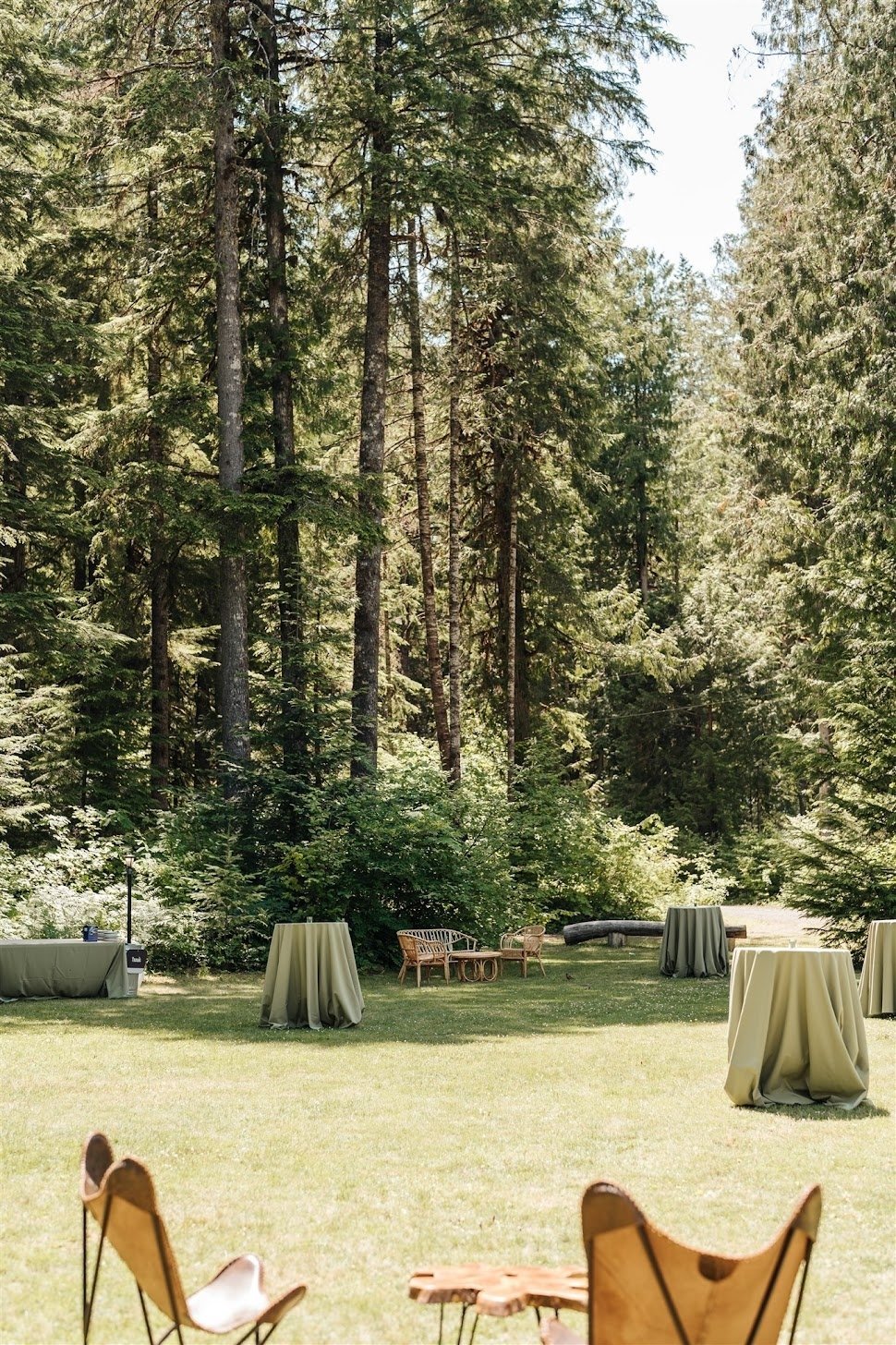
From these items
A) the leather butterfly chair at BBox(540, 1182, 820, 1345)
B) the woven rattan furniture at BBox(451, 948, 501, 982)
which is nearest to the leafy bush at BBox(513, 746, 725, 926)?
the woven rattan furniture at BBox(451, 948, 501, 982)

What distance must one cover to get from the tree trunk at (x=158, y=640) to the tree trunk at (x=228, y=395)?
142 inches

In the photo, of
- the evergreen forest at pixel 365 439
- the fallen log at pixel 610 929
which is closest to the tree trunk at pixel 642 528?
the evergreen forest at pixel 365 439

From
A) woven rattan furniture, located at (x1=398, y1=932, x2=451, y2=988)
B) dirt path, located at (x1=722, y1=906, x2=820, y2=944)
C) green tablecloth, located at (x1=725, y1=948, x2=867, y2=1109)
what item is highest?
green tablecloth, located at (x1=725, y1=948, x2=867, y2=1109)

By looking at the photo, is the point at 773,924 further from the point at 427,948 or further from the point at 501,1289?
the point at 501,1289

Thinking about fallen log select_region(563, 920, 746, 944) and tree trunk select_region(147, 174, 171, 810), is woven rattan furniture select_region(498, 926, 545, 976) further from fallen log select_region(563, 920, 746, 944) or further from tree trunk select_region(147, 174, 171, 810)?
tree trunk select_region(147, 174, 171, 810)

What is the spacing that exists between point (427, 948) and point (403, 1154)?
10.6 metres

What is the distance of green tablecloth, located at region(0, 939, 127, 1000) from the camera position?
51.0 feet

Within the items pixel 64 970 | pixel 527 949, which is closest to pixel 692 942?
pixel 527 949

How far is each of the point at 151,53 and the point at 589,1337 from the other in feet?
75.3

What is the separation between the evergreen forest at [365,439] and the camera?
19.0m

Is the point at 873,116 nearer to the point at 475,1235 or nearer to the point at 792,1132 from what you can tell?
the point at 792,1132

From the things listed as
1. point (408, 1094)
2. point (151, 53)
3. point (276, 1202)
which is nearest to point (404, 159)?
point (151, 53)

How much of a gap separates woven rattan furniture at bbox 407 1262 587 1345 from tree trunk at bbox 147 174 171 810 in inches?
857

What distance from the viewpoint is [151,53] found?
22.3m
